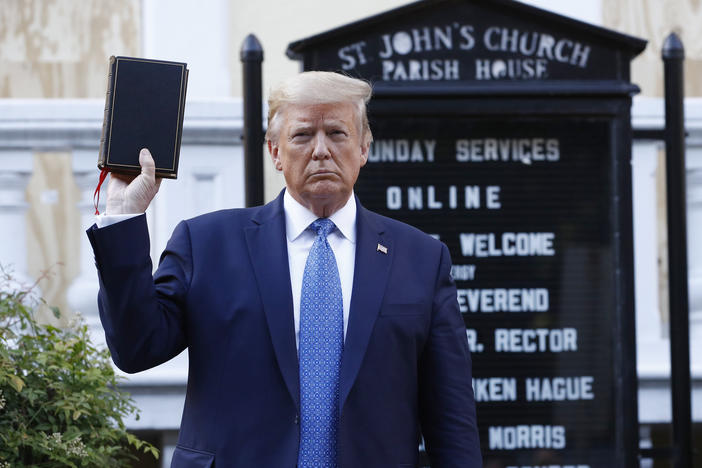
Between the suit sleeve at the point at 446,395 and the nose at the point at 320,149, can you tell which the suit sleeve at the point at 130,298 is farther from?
the suit sleeve at the point at 446,395

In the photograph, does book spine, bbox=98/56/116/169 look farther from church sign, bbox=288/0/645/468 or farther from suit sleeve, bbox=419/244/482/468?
church sign, bbox=288/0/645/468

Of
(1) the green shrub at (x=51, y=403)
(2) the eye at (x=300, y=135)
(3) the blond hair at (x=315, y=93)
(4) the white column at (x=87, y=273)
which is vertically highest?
(3) the blond hair at (x=315, y=93)

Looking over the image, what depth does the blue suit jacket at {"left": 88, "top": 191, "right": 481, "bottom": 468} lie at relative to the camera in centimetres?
216

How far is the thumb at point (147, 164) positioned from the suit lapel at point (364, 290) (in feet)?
1.51

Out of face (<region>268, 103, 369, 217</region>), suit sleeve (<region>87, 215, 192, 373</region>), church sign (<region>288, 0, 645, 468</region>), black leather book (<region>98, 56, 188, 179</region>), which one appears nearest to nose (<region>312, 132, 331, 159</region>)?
face (<region>268, 103, 369, 217</region>)

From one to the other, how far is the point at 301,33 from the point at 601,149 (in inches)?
104

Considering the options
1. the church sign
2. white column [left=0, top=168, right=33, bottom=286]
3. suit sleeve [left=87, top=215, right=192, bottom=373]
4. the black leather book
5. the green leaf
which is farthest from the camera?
white column [left=0, top=168, right=33, bottom=286]

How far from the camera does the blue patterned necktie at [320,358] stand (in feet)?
7.34

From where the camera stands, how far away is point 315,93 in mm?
2342

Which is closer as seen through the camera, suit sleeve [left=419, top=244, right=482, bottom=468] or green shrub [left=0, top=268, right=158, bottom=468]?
suit sleeve [left=419, top=244, right=482, bottom=468]

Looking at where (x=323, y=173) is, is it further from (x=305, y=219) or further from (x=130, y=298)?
(x=130, y=298)

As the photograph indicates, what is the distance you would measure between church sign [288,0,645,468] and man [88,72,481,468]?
1299 millimetres

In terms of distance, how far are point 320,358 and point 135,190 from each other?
0.49 m

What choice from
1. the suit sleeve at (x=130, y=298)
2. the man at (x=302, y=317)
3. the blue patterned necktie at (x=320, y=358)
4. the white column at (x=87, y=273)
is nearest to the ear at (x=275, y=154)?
the man at (x=302, y=317)
